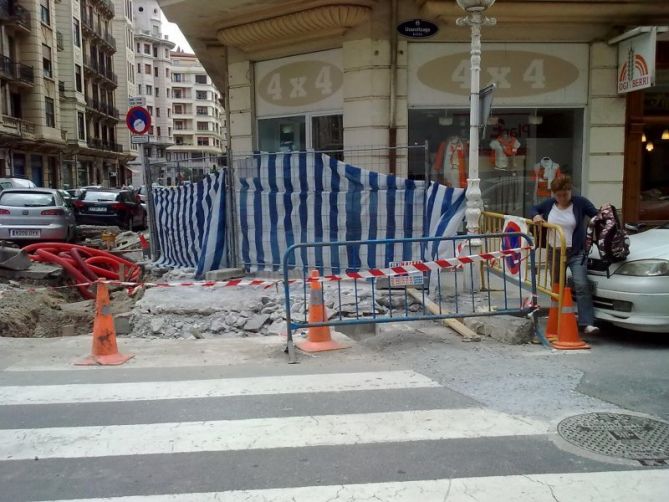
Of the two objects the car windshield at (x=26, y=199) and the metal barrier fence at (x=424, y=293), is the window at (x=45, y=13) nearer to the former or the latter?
the car windshield at (x=26, y=199)

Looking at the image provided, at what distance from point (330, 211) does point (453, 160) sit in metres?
Answer: 3.46

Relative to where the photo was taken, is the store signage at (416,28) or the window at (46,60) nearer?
the store signage at (416,28)

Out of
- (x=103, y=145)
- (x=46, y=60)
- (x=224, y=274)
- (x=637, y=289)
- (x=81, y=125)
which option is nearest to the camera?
(x=637, y=289)

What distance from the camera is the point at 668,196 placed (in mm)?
12484

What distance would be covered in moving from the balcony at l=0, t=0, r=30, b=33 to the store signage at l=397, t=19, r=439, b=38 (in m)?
41.3

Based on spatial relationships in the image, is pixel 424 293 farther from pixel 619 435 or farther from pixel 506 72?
pixel 506 72

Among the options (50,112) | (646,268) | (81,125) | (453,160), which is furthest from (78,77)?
(646,268)

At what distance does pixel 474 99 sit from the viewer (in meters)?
7.93

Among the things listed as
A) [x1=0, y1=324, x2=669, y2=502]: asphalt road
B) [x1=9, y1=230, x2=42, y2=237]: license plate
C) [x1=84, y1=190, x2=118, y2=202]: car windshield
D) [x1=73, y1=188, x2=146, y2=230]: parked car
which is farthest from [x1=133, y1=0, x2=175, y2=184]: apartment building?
[x1=0, y1=324, x2=669, y2=502]: asphalt road

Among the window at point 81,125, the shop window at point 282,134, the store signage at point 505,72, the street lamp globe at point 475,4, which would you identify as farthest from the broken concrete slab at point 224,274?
the window at point 81,125

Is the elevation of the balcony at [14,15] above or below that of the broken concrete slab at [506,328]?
above

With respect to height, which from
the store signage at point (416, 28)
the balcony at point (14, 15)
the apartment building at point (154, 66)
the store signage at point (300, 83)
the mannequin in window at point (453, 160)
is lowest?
the mannequin in window at point (453, 160)

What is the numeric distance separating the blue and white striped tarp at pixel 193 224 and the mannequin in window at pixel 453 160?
4120mm

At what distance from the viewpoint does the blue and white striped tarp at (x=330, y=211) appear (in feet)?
28.7
